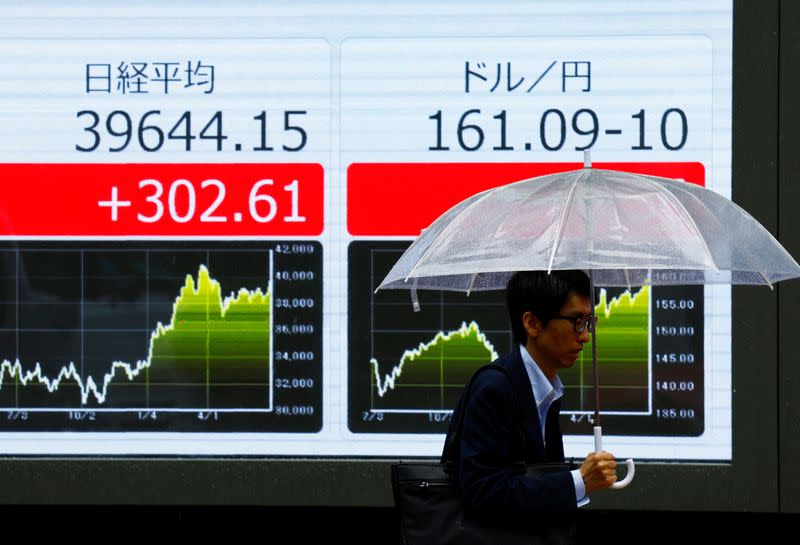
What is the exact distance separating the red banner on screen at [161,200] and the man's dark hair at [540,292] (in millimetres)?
2720

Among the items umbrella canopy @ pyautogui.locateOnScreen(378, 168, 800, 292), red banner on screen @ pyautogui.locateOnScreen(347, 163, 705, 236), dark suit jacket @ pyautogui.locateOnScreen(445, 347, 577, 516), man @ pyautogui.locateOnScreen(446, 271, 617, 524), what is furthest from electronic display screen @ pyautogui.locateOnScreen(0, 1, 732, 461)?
dark suit jacket @ pyautogui.locateOnScreen(445, 347, 577, 516)

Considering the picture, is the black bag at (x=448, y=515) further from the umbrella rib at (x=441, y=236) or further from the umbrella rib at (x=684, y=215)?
the umbrella rib at (x=684, y=215)

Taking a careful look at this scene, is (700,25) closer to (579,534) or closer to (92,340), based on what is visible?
(579,534)

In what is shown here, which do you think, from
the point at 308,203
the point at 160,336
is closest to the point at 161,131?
the point at 308,203

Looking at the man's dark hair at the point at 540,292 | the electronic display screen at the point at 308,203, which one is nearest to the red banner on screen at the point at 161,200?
the electronic display screen at the point at 308,203

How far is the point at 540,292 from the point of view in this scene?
322 cm

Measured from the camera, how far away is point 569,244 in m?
3.10

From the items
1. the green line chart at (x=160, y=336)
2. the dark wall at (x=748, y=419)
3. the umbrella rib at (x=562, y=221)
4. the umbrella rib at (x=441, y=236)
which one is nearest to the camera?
the umbrella rib at (x=562, y=221)

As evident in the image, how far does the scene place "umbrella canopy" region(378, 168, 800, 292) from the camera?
10.2ft

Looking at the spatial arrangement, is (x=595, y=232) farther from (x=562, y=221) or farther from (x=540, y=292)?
(x=540, y=292)

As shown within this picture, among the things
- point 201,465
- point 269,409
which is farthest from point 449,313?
point 201,465

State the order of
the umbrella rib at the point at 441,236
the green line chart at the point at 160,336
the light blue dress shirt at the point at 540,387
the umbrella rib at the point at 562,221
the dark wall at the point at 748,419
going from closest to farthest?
1. the umbrella rib at the point at 562,221
2. the light blue dress shirt at the point at 540,387
3. the umbrella rib at the point at 441,236
4. the dark wall at the point at 748,419
5. the green line chart at the point at 160,336

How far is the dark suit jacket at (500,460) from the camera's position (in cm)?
305

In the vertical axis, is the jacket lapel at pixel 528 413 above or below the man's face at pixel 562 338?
below
